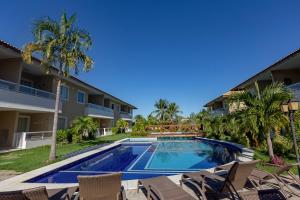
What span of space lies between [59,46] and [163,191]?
1089 cm

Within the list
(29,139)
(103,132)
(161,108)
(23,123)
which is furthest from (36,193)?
(161,108)

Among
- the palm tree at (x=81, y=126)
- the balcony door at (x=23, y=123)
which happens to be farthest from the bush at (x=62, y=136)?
the balcony door at (x=23, y=123)

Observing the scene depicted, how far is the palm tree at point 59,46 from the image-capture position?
11516 millimetres

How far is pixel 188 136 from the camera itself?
3206 cm

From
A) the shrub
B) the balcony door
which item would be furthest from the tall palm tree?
the balcony door

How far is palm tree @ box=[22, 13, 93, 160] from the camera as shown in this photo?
11516 millimetres

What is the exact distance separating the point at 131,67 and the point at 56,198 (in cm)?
3682

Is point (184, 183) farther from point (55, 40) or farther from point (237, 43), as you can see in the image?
point (237, 43)

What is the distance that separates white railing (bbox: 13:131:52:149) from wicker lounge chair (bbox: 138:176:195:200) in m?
15.0

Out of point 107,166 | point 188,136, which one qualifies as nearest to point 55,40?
point 107,166

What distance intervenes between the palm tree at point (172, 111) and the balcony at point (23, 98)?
41.6 meters

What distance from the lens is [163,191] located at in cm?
479

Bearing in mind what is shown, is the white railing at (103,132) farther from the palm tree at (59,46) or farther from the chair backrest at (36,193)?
the chair backrest at (36,193)

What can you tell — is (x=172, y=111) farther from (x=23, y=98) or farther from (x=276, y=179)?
(x=276, y=179)
